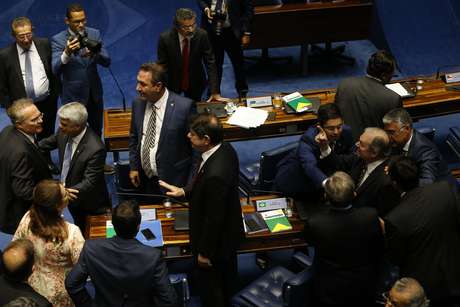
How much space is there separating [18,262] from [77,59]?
2723 mm

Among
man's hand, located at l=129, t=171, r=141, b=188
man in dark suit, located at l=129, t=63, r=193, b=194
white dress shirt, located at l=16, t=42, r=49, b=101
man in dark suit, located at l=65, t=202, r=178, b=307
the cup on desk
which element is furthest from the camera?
the cup on desk

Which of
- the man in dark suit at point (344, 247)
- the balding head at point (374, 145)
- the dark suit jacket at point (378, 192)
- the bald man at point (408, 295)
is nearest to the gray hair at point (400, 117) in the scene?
the balding head at point (374, 145)

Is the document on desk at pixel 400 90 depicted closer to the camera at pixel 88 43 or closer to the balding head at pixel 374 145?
the balding head at pixel 374 145

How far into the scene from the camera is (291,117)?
6.15 meters

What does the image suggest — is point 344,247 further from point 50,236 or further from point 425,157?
point 50,236

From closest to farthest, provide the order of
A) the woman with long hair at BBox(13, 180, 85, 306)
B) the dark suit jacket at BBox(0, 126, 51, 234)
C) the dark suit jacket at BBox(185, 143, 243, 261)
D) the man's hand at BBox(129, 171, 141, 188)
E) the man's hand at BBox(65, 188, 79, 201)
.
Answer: the woman with long hair at BBox(13, 180, 85, 306) → the dark suit jacket at BBox(185, 143, 243, 261) → the dark suit jacket at BBox(0, 126, 51, 234) → the man's hand at BBox(65, 188, 79, 201) → the man's hand at BBox(129, 171, 141, 188)

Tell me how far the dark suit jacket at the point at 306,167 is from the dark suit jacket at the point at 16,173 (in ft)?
5.48

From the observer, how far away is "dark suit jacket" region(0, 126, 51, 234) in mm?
4422

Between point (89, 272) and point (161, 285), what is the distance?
15.5 inches

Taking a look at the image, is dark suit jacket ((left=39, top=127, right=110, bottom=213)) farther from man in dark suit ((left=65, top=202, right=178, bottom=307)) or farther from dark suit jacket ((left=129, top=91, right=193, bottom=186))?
man in dark suit ((left=65, top=202, right=178, bottom=307))

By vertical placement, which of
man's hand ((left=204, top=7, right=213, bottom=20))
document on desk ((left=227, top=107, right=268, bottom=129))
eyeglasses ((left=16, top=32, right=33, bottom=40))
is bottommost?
document on desk ((left=227, top=107, right=268, bottom=129))

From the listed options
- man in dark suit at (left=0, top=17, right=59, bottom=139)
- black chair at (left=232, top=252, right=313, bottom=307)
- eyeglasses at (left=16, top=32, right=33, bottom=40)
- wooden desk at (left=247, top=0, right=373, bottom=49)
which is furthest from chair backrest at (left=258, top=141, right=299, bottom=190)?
wooden desk at (left=247, top=0, right=373, bottom=49)

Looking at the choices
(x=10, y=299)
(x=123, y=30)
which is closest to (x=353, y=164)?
(x=10, y=299)

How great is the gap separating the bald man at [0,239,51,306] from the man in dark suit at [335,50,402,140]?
9.06ft
